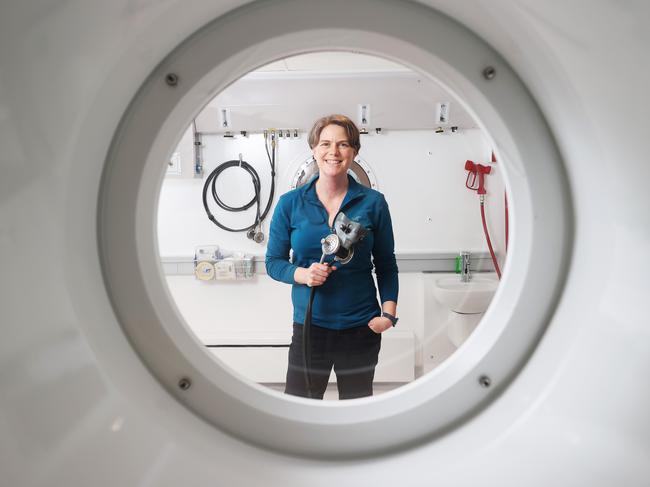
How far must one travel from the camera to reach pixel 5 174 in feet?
1.20

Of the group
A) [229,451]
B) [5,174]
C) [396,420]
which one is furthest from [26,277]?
[396,420]

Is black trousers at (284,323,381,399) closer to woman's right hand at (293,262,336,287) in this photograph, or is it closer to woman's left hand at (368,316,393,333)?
woman's left hand at (368,316,393,333)

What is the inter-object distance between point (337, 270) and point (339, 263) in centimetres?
4

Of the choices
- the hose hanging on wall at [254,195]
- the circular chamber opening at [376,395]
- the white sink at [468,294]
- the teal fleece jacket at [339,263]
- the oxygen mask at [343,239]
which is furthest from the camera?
the hose hanging on wall at [254,195]

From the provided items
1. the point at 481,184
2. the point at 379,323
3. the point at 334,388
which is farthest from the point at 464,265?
the point at 379,323

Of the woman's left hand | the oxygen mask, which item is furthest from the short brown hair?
the woman's left hand

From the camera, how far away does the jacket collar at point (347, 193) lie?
1396mm

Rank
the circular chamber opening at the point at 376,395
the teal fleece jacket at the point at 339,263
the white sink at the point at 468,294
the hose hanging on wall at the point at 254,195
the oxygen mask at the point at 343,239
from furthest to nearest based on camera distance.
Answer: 1. the hose hanging on wall at the point at 254,195
2. the white sink at the point at 468,294
3. the teal fleece jacket at the point at 339,263
4. the oxygen mask at the point at 343,239
5. the circular chamber opening at the point at 376,395

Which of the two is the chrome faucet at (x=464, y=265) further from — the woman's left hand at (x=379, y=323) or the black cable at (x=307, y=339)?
the black cable at (x=307, y=339)

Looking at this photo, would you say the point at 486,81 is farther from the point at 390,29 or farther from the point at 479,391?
the point at 479,391

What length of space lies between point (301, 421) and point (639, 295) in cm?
39

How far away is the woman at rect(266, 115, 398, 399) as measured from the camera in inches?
54.6

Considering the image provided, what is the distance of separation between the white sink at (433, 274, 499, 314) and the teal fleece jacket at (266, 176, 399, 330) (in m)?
0.97

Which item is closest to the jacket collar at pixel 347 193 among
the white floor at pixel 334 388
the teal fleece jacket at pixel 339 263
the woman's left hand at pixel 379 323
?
the teal fleece jacket at pixel 339 263
